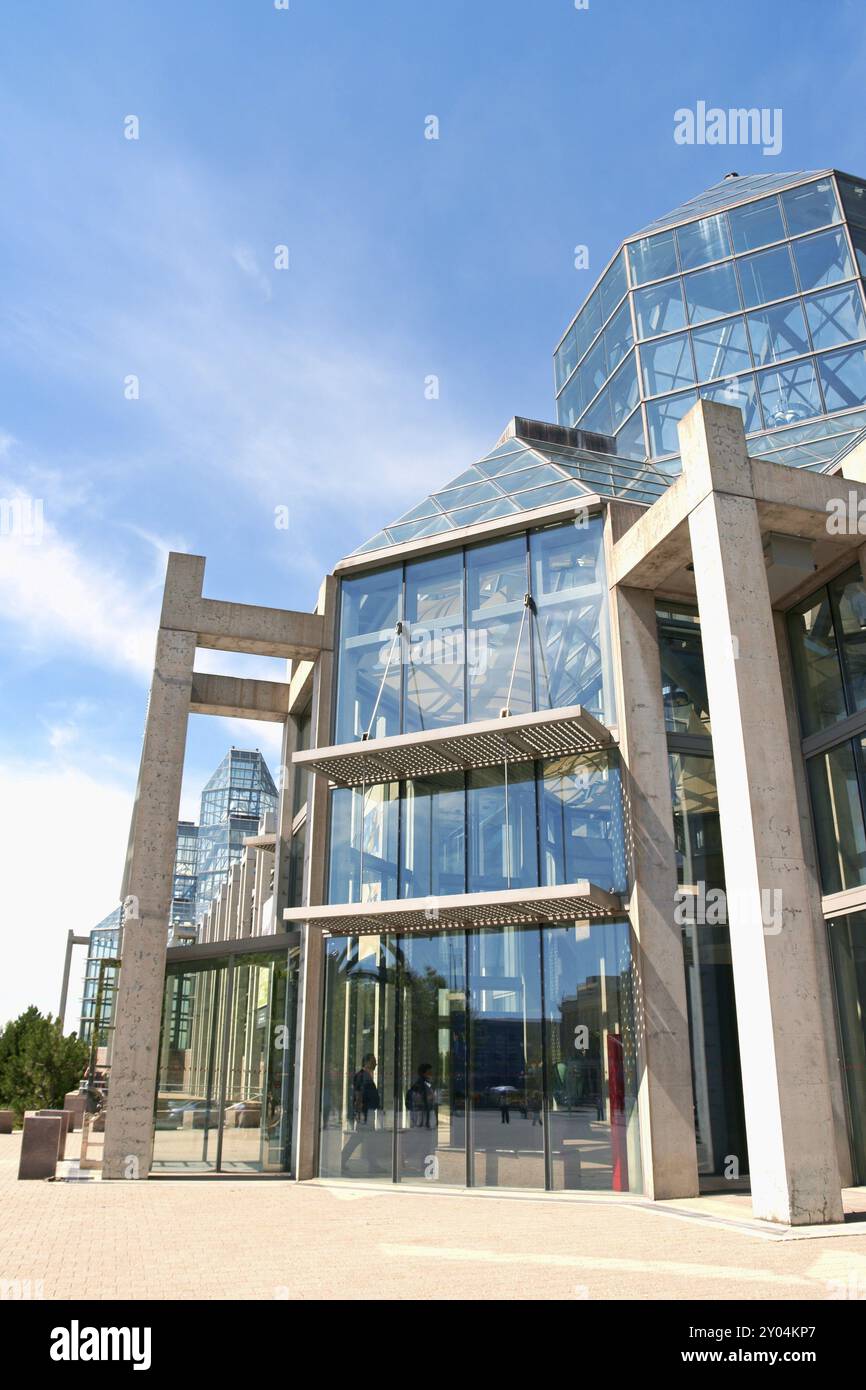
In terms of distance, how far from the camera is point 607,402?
37.9 metres

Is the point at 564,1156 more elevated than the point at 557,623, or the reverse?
the point at 557,623

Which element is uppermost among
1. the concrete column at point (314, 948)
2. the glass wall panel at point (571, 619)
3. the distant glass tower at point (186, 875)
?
the distant glass tower at point (186, 875)

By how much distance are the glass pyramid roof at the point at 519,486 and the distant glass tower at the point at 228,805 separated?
73.6 metres

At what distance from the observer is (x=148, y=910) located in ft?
62.5

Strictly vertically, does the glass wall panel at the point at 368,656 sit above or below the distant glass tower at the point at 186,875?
below

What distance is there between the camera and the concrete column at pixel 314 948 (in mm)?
18094

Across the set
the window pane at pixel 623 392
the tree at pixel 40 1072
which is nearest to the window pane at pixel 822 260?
the window pane at pixel 623 392

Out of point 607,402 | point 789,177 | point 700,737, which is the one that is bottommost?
point 700,737

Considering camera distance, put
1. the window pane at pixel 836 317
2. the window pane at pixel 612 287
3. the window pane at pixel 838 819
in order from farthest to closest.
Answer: the window pane at pixel 612 287 → the window pane at pixel 836 317 → the window pane at pixel 838 819

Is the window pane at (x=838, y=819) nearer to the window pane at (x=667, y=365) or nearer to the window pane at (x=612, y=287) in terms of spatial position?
the window pane at (x=667, y=365)

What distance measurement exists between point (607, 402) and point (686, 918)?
84.3ft

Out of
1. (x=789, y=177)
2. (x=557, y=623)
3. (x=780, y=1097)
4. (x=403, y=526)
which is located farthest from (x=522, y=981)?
(x=789, y=177)

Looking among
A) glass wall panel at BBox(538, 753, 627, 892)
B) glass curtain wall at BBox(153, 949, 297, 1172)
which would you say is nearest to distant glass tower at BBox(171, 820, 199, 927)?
glass curtain wall at BBox(153, 949, 297, 1172)
